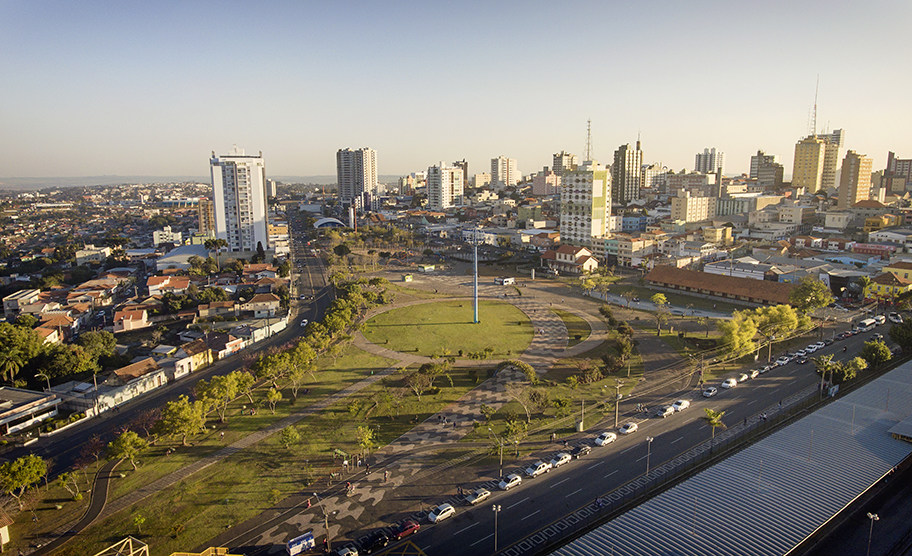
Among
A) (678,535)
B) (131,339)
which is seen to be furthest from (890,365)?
(131,339)

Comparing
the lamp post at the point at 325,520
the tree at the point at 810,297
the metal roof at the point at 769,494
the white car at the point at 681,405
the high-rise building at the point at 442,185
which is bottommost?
the lamp post at the point at 325,520

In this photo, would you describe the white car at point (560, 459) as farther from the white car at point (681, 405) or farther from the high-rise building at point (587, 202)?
the high-rise building at point (587, 202)

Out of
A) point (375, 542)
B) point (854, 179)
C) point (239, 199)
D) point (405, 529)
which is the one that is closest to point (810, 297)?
point (405, 529)

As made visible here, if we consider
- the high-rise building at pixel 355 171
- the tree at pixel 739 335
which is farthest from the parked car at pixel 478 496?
the high-rise building at pixel 355 171

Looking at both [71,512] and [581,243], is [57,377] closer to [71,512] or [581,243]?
[71,512]

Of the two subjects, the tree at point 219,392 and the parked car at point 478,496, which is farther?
the tree at point 219,392

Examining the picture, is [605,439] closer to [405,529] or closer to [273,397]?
[405,529]

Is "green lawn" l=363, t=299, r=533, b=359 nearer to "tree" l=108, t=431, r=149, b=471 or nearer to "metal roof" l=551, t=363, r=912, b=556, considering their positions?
"tree" l=108, t=431, r=149, b=471

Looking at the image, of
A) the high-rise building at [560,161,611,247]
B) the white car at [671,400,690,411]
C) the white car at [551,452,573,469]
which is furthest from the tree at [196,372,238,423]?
the high-rise building at [560,161,611,247]
